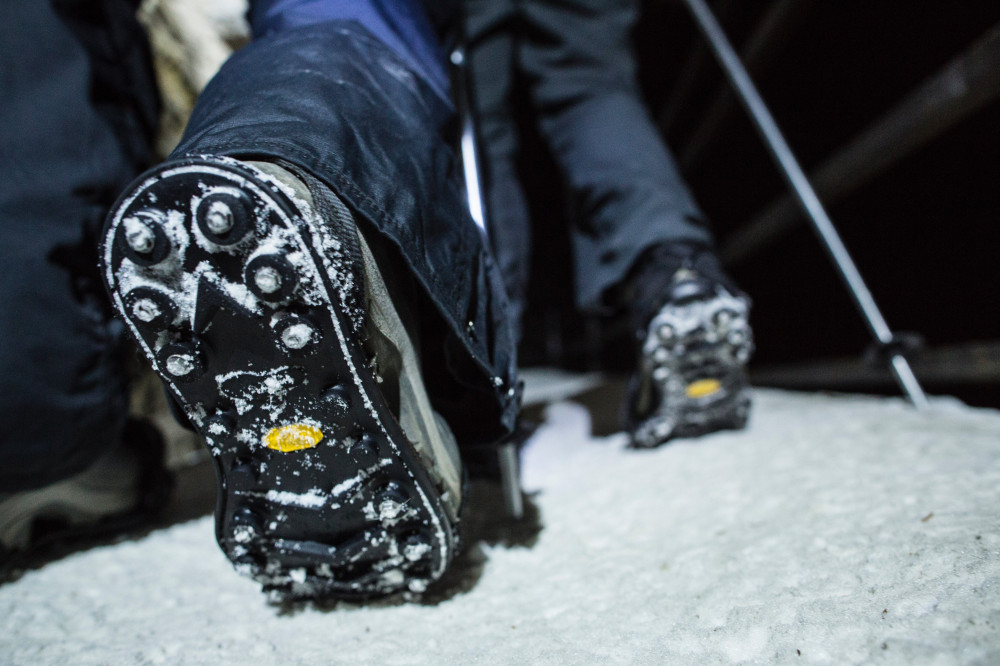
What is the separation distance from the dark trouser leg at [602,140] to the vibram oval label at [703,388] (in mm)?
190

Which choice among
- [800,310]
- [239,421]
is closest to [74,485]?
[239,421]

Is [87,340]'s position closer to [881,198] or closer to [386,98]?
[386,98]

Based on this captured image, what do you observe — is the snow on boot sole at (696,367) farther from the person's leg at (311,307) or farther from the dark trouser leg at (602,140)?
the person's leg at (311,307)

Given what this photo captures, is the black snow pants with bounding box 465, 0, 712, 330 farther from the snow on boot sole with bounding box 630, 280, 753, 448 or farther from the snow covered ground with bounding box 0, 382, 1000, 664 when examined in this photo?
the snow covered ground with bounding box 0, 382, 1000, 664

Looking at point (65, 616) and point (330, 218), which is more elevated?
point (330, 218)

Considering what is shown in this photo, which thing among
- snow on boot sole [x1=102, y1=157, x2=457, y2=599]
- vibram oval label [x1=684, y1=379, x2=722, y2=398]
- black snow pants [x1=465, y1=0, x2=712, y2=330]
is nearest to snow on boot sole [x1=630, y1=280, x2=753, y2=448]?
vibram oval label [x1=684, y1=379, x2=722, y2=398]

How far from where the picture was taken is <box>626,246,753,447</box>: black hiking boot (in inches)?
26.9

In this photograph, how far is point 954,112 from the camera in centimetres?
71

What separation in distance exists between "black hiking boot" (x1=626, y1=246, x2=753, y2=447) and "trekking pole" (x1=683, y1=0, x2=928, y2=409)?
0.24 meters

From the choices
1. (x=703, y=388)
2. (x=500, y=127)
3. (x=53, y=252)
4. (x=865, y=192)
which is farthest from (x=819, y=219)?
(x=53, y=252)

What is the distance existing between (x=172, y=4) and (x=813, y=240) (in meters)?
1.36

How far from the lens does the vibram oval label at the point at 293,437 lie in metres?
0.38

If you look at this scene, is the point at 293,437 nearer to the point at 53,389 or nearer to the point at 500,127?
the point at 53,389

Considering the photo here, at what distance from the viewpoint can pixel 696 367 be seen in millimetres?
715
